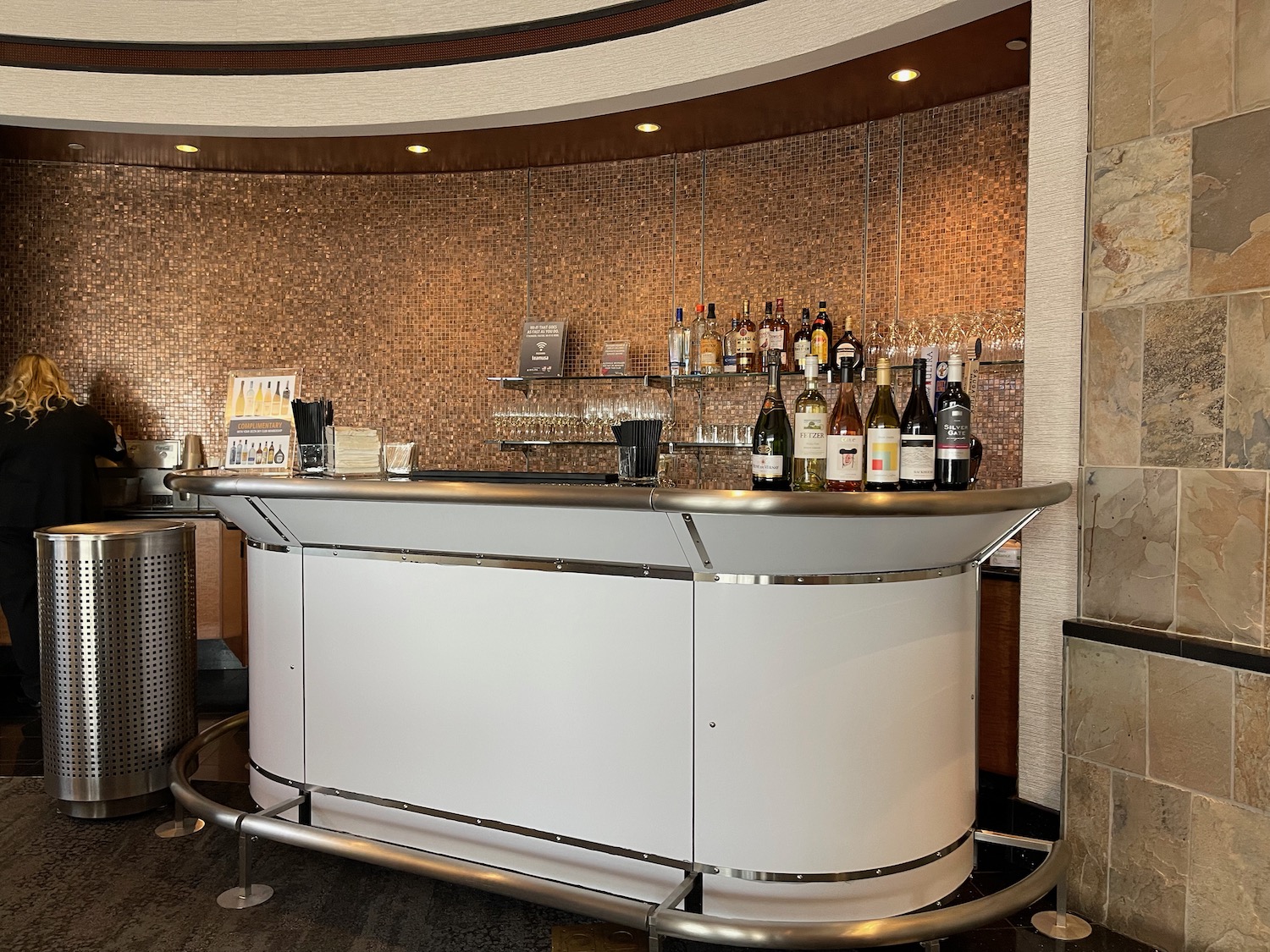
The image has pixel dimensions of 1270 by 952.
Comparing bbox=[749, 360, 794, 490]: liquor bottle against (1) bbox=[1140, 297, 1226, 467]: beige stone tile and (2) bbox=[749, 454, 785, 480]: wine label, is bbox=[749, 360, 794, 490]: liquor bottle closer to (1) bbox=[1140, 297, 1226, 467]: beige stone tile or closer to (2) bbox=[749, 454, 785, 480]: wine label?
(2) bbox=[749, 454, 785, 480]: wine label

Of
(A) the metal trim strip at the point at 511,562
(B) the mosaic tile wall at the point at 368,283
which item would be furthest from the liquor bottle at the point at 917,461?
(B) the mosaic tile wall at the point at 368,283

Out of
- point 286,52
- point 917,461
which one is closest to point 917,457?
point 917,461

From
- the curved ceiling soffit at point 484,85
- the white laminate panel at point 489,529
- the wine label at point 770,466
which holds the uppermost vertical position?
the curved ceiling soffit at point 484,85

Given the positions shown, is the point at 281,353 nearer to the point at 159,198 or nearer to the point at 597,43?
the point at 159,198

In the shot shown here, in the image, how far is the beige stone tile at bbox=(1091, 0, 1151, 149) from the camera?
2396mm

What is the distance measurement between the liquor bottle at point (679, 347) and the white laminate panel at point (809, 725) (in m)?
2.69

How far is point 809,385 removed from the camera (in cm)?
232

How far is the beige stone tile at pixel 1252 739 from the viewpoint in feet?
7.02

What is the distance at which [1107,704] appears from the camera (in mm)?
2436

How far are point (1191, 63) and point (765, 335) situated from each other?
2.36 metres

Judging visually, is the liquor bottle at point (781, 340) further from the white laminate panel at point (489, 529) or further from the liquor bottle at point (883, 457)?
the white laminate panel at point (489, 529)

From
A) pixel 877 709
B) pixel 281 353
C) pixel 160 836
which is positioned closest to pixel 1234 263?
pixel 877 709

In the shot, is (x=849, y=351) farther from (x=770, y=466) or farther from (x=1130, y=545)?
(x=770, y=466)

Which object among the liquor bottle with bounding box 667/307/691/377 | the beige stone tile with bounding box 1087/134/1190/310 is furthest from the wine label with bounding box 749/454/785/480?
the liquor bottle with bounding box 667/307/691/377
